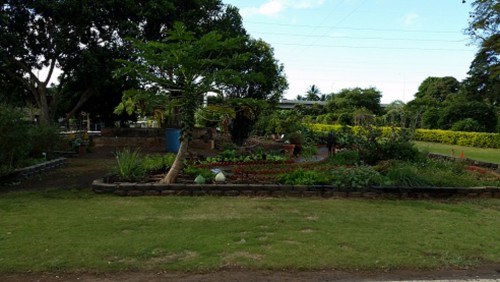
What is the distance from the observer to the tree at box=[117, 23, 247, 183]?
820cm

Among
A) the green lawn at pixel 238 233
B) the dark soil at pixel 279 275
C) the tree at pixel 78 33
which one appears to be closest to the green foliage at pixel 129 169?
the green lawn at pixel 238 233

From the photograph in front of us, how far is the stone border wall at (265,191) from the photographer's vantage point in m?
8.21

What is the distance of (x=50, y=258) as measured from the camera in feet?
14.8

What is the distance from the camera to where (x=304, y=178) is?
28.8 feet

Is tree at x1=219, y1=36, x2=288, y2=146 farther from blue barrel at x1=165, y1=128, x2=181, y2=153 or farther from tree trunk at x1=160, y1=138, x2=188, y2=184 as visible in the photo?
blue barrel at x1=165, y1=128, x2=181, y2=153

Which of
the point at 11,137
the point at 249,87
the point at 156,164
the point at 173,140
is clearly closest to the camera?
the point at 11,137

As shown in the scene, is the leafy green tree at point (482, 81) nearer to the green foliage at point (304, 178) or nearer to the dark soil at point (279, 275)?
the green foliage at point (304, 178)

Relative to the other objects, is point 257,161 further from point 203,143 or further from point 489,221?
point 203,143

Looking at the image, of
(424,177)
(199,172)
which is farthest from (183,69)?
(424,177)

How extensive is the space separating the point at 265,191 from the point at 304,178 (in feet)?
3.02

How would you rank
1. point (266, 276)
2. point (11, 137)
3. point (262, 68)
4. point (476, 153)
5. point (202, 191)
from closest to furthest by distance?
point (266, 276) < point (202, 191) < point (11, 137) < point (476, 153) < point (262, 68)

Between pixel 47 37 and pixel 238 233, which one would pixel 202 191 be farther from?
pixel 47 37

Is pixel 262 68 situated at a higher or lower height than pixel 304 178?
higher

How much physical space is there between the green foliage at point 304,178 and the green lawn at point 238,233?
2.38 ft
